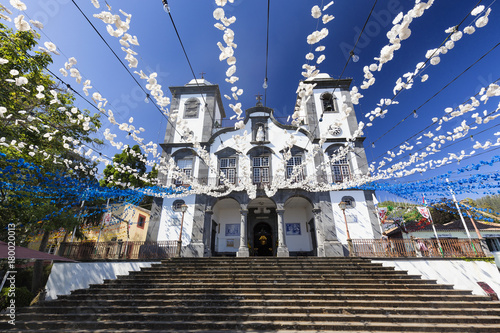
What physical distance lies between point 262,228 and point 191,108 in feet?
38.6

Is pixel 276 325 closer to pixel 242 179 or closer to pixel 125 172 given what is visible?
pixel 242 179

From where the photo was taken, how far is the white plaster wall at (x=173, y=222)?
14.0m

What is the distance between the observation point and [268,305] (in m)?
6.92

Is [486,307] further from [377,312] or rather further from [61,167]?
[61,167]

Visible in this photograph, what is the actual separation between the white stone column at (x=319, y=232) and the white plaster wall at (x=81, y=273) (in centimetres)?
1043

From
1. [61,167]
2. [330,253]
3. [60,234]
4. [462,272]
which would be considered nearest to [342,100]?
[330,253]

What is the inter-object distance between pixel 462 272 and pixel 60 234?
86.3ft

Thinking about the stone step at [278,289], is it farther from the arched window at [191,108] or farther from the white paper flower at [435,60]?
the arched window at [191,108]

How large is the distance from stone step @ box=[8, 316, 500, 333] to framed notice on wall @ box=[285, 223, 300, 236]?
33.0 ft

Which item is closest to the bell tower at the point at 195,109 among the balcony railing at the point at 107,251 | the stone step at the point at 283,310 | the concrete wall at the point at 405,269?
the balcony railing at the point at 107,251

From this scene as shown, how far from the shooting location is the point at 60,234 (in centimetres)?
1706

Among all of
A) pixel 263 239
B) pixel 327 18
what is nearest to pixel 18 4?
pixel 327 18

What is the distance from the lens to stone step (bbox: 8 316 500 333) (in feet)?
18.8

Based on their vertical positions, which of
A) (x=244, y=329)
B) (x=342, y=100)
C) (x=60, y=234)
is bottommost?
(x=244, y=329)
